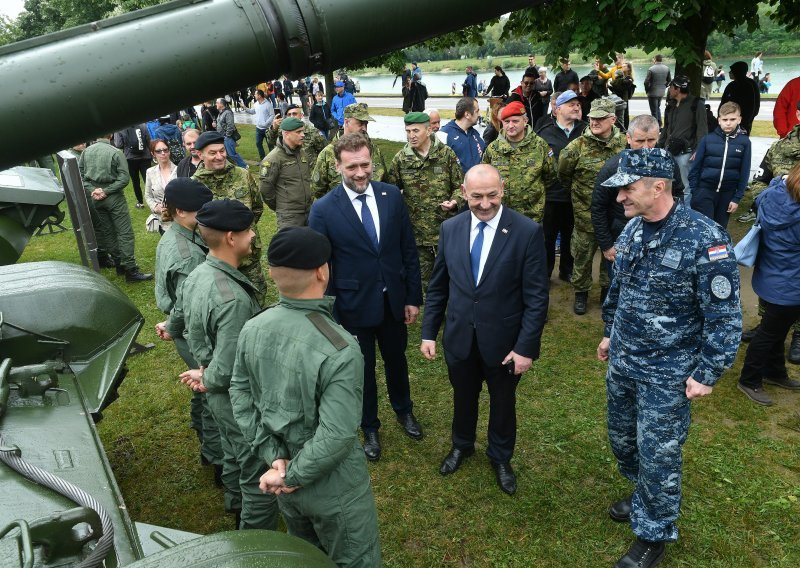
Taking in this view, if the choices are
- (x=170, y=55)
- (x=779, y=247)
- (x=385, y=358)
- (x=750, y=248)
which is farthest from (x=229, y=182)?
(x=779, y=247)

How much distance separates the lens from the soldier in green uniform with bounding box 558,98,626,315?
619 cm

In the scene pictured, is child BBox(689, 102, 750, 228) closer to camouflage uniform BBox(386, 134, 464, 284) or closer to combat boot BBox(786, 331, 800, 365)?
combat boot BBox(786, 331, 800, 365)

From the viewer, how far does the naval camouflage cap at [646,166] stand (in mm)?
3068

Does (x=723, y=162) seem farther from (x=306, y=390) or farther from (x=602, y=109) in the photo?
(x=306, y=390)

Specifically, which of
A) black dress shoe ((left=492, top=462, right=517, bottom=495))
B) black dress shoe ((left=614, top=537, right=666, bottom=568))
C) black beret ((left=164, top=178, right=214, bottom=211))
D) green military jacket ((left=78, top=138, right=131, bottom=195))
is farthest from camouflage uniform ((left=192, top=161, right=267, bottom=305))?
black dress shoe ((left=614, top=537, right=666, bottom=568))

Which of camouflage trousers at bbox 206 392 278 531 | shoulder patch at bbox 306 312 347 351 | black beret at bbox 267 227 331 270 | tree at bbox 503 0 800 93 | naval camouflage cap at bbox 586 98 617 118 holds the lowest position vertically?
camouflage trousers at bbox 206 392 278 531

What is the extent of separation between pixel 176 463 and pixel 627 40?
6943 mm

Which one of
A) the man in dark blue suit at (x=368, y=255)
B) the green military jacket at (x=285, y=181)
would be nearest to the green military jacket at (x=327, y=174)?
the green military jacket at (x=285, y=181)

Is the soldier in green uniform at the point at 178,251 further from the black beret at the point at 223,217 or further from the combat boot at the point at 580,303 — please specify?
the combat boot at the point at 580,303

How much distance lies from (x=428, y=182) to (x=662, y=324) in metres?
3.39

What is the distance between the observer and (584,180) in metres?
6.41

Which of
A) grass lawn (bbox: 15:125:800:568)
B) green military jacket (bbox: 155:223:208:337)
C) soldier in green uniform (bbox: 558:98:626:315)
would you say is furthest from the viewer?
soldier in green uniform (bbox: 558:98:626:315)

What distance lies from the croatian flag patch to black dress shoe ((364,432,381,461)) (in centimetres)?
271

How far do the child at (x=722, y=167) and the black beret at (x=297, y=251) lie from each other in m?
5.83
